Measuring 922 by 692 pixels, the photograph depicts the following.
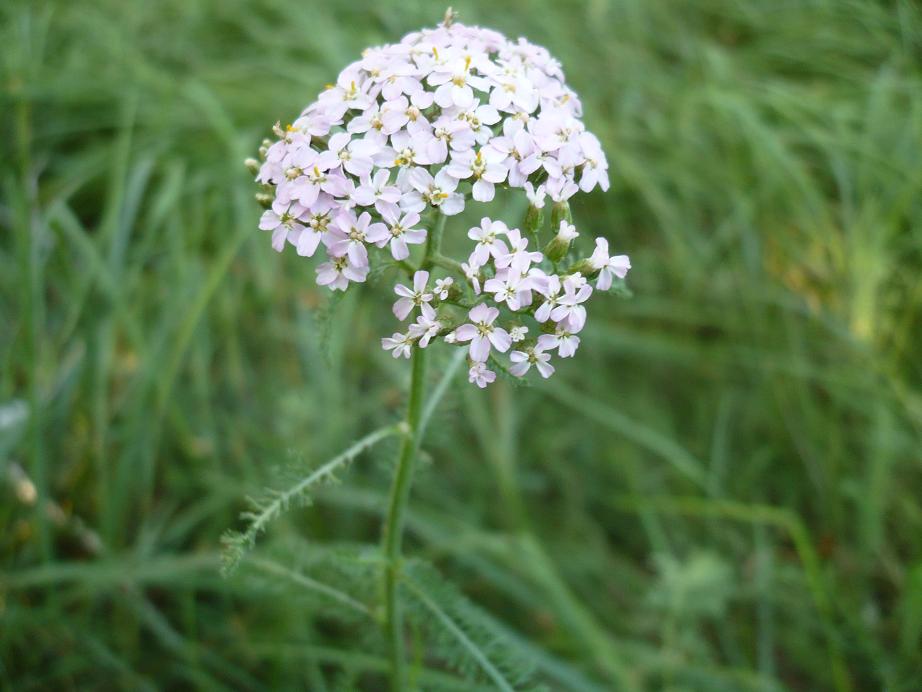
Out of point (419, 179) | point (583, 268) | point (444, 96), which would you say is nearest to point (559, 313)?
point (583, 268)

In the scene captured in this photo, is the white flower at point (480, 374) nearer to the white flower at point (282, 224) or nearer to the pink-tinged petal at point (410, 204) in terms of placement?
the pink-tinged petal at point (410, 204)

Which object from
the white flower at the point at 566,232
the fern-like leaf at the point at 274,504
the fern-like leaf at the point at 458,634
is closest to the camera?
the fern-like leaf at the point at 274,504

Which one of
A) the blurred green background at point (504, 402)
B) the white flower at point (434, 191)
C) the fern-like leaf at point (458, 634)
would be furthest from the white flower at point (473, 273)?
the fern-like leaf at point (458, 634)

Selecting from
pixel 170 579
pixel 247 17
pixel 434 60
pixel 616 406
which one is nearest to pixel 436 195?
pixel 434 60

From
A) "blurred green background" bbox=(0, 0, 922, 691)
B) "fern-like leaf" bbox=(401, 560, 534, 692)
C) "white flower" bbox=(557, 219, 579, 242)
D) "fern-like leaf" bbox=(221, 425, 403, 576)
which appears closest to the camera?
"fern-like leaf" bbox=(221, 425, 403, 576)

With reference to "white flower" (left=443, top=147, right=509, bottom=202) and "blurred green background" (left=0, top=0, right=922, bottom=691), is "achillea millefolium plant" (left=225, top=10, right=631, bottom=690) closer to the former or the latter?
"white flower" (left=443, top=147, right=509, bottom=202)

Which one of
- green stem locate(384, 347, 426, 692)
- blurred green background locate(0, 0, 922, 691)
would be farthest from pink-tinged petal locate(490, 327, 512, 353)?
blurred green background locate(0, 0, 922, 691)

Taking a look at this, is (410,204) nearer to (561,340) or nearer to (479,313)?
(479,313)
